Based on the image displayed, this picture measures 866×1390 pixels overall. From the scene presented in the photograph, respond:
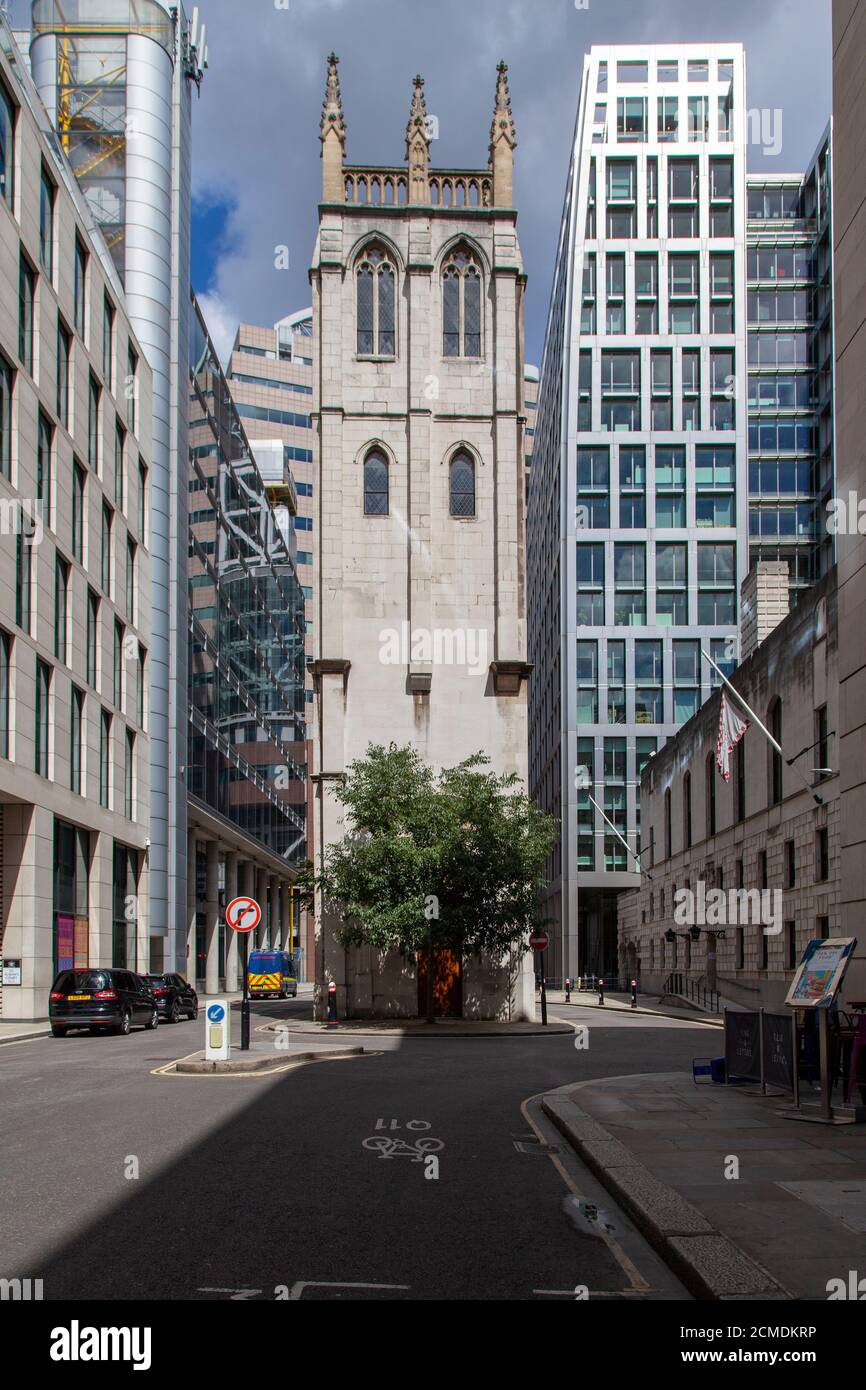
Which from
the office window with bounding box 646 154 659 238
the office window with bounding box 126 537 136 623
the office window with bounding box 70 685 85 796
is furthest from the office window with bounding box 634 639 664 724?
the office window with bounding box 70 685 85 796

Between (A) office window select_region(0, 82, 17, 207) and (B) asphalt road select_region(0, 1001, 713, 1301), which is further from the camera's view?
(A) office window select_region(0, 82, 17, 207)

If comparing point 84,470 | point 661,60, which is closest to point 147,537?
point 84,470

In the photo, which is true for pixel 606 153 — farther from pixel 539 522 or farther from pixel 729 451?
pixel 539 522

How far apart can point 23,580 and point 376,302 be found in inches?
532

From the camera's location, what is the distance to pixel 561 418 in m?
84.8

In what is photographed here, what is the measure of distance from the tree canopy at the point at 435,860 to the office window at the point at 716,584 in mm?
49475

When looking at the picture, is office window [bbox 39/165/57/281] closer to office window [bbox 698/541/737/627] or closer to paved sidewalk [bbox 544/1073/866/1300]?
paved sidewalk [bbox 544/1073/866/1300]

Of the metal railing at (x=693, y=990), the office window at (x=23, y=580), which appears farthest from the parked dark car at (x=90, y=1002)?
the metal railing at (x=693, y=990)

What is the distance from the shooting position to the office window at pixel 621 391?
83062 mm

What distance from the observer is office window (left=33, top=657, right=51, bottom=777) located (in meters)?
37.6

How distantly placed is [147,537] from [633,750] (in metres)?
38.9

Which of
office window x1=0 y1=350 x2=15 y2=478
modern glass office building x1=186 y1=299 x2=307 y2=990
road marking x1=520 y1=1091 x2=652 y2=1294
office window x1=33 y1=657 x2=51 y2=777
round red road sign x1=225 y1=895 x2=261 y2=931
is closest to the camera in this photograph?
road marking x1=520 y1=1091 x2=652 y2=1294

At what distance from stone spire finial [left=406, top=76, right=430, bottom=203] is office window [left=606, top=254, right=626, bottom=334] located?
45.4m

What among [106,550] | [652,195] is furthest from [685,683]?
[106,550]
